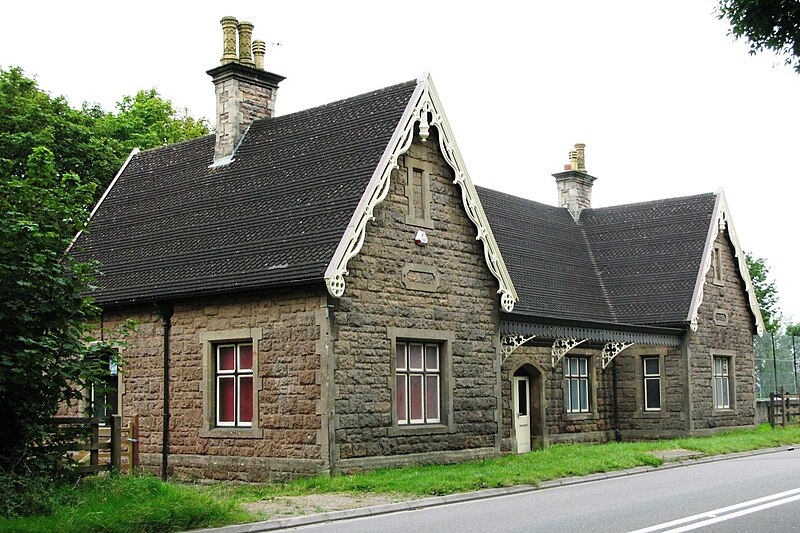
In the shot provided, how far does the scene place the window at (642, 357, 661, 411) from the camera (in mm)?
30594

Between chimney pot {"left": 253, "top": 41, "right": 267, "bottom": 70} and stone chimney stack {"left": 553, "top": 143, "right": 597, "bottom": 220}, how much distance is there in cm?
1516

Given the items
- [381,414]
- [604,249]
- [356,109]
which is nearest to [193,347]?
[381,414]

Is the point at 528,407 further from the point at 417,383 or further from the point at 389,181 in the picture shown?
the point at 389,181

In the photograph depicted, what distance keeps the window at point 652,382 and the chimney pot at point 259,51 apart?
14678mm

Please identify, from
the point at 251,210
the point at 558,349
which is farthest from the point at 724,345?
the point at 251,210

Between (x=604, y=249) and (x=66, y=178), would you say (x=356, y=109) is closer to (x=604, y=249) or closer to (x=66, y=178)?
(x=66, y=178)

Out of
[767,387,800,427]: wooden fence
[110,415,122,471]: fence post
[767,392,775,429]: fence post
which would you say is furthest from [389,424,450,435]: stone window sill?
[767,387,800,427]: wooden fence

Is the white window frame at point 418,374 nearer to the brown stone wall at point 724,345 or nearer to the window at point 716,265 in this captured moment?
the brown stone wall at point 724,345

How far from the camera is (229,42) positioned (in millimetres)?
24766

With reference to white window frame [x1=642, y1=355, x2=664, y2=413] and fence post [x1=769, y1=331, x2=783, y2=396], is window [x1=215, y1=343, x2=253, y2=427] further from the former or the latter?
fence post [x1=769, y1=331, x2=783, y2=396]

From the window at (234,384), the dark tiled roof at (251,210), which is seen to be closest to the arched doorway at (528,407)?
the dark tiled roof at (251,210)

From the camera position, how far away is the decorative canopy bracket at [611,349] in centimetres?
2922

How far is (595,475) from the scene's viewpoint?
62.5ft

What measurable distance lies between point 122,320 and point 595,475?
34.0 ft
